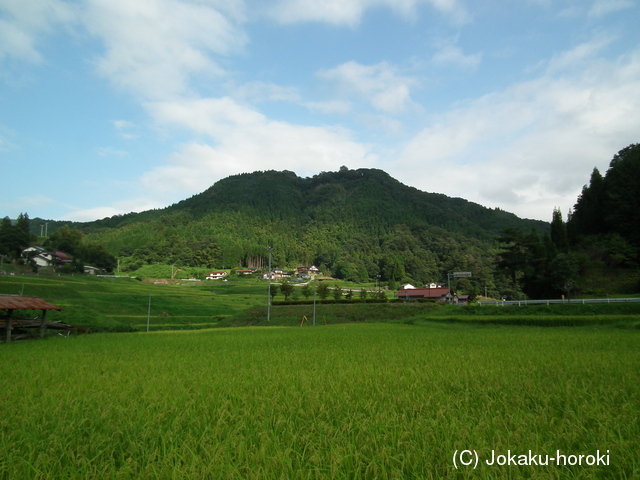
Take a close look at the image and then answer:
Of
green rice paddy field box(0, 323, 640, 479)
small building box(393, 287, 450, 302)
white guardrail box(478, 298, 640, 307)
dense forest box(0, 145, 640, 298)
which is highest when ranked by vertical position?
dense forest box(0, 145, 640, 298)

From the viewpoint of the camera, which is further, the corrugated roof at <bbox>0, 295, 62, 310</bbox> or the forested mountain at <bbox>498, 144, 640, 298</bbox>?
the forested mountain at <bbox>498, 144, 640, 298</bbox>

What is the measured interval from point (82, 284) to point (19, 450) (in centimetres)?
5492

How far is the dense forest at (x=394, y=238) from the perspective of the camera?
42656 millimetres

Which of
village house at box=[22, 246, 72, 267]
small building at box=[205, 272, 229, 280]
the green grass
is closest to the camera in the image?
the green grass

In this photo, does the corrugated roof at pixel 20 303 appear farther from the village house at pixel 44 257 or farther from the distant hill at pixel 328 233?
the distant hill at pixel 328 233

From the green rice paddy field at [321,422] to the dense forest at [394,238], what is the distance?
33126 mm

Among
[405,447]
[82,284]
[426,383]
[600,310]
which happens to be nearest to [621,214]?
[600,310]

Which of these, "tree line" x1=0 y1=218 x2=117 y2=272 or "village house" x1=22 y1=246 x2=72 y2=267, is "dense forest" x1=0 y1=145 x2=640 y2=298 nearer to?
"tree line" x1=0 y1=218 x2=117 y2=272

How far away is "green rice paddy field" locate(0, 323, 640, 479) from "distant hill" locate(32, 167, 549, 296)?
285 ft

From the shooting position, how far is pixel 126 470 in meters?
2.89

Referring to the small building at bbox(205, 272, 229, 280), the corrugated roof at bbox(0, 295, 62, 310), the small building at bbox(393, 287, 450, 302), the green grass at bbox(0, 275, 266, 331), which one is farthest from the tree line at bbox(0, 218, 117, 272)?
the small building at bbox(393, 287, 450, 302)

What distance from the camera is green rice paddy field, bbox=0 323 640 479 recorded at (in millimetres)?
2959

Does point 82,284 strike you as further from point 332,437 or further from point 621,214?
point 621,214

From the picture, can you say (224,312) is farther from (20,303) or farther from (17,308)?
(17,308)
